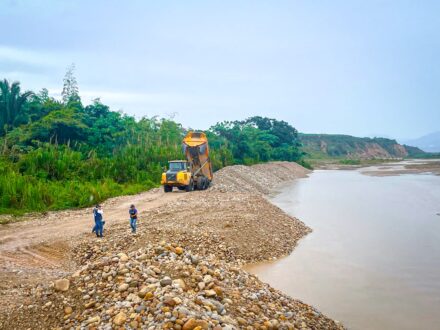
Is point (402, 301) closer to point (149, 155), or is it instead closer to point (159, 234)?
point (159, 234)

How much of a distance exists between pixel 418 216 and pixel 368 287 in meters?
12.7

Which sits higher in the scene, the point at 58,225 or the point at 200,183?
the point at 200,183

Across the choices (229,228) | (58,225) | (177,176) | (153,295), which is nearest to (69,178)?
(177,176)

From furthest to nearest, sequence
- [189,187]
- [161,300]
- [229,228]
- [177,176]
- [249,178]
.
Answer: [249,178]
[189,187]
[177,176]
[229,228]
[161,300]

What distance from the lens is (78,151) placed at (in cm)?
3094

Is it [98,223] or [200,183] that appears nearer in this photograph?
[98,223]

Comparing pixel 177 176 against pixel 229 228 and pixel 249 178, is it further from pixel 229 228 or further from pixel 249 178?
pixel 249 178

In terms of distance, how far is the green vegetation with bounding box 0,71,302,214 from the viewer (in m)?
19.2

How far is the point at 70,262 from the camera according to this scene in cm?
1141

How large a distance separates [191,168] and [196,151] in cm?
121

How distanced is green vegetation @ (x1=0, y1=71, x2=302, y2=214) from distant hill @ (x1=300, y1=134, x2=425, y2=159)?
6500cm

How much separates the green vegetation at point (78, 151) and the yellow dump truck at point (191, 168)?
2.72 metres

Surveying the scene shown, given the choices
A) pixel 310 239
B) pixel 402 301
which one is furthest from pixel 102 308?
pixel 310 239

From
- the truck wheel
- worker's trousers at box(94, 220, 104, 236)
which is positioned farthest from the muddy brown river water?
the truck wheel
